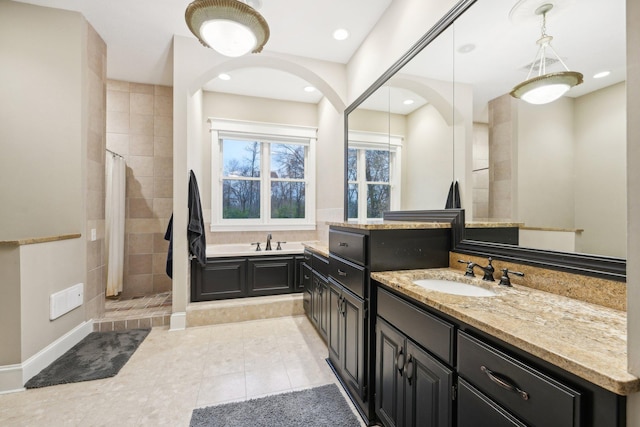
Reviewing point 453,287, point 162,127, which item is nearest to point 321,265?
point 453,287

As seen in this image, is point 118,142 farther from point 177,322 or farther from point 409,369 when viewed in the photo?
point 409,369

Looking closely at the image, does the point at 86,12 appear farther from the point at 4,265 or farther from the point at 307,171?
the point at 307,171

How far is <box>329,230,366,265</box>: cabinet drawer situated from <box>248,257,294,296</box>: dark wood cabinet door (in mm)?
1465

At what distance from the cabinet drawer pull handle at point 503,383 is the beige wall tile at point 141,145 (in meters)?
4.36

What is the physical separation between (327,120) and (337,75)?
0.80 m

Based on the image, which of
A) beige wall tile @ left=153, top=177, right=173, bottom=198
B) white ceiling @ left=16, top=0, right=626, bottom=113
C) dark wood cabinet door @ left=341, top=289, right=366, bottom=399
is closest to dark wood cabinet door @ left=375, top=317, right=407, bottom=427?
dark wood cabinet door @ left=341, top=289, right=366, bottom=399

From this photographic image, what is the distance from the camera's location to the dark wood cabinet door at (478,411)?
80 cm

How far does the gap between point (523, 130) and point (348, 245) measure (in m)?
1.15

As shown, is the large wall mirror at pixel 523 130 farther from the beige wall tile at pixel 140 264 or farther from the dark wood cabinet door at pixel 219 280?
the beige wall tile at pixel 140 264

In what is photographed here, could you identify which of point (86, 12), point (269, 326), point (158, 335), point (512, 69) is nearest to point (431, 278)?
point (512, 69)

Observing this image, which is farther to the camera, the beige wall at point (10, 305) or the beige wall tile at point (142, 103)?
the beige wall tile at point (142, 103)

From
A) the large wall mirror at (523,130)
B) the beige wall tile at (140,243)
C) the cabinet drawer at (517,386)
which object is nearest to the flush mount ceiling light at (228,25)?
the large wall mirror at (523,130)

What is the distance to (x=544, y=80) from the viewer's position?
4.02 ft

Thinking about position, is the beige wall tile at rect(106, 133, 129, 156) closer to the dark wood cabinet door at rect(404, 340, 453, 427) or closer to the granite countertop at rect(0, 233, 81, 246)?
the granite countertop at rect(0, 233, 81, 246)
